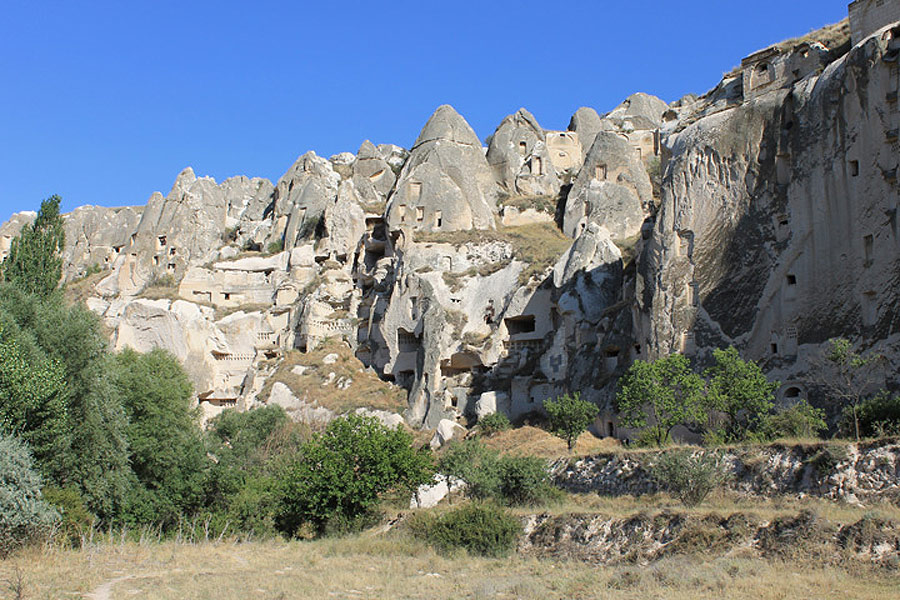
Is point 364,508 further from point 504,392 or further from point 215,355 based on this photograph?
point 215,355

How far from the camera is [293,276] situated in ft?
176

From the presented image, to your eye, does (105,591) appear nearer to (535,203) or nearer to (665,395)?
(665,395)

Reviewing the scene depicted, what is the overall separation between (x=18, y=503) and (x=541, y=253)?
30.9m

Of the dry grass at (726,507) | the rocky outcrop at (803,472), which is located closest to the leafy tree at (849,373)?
the rocky outcrop at (803,472)

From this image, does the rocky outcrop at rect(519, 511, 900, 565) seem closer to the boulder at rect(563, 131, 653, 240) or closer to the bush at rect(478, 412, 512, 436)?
the bush at rect(478, 412, 512, 436)

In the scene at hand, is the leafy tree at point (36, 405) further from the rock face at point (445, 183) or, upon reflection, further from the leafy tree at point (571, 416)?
the rock face at point (445, 183)

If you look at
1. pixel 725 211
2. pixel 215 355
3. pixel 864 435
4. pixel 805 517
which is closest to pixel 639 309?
pixel 725 211

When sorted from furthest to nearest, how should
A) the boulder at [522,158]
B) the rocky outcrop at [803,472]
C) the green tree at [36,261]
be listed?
1. the boulder at [522,158]
2. the green tree at [36,261]
3. the rocky outcrop at [803,472]

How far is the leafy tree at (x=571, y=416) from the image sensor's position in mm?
30938

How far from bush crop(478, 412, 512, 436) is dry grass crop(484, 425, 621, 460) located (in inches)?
23.1

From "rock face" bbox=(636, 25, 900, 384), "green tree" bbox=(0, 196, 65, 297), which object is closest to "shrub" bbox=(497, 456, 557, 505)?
"rock face" bbox=(636, 25, 900, 384)

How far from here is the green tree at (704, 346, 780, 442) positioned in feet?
83.8

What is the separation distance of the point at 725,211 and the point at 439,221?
20.8 meters

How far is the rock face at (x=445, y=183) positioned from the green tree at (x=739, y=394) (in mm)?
24847
